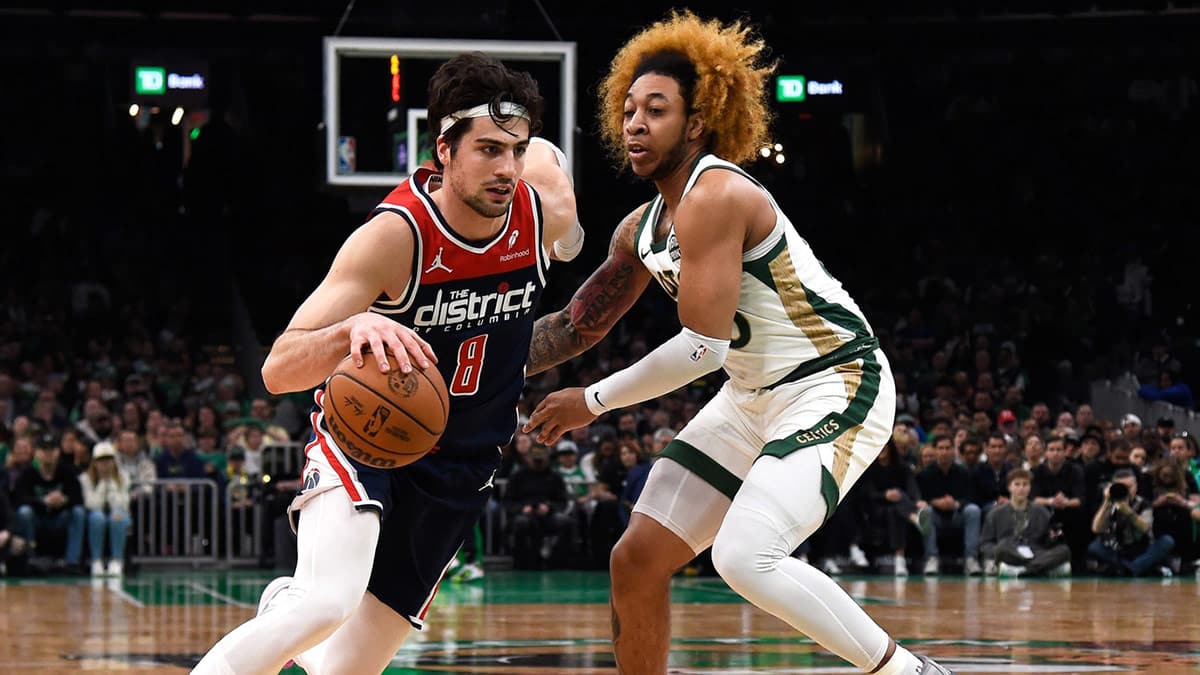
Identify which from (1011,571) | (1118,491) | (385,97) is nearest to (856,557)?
(1011,571)

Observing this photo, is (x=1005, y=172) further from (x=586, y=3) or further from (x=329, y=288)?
(x=329, y=288)

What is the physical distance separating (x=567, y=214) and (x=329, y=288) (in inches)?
39.1

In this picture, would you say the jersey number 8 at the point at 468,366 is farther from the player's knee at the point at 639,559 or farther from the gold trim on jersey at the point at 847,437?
the gold trim on jersey at the point at 847,437

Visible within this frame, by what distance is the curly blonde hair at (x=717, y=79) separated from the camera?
548 cm

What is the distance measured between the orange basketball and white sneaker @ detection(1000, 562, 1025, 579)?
459 inches

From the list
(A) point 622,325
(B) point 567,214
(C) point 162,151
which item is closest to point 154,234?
(C) point 162,151

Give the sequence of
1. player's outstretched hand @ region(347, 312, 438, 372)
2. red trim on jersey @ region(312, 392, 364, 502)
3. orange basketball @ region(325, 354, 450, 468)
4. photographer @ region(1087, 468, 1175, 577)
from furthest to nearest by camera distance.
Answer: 1. photographer @ region(1087, 468, 1175, 577)
2. red trim on jersey @ region(312, 392, 364, 502)
3. orange basketball @ region(325, 354, 450, 468)
4. player's outstretched hand @ region(347, 312, 438, 372)

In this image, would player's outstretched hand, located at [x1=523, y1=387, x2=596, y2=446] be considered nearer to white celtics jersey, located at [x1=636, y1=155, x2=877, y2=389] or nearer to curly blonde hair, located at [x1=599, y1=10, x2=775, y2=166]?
white celtics jersey, located at [x1=636, y1=155, x2=877, y2=389]

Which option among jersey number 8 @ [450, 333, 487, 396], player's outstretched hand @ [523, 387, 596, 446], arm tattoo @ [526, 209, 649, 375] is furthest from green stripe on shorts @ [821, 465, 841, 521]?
jersey number 8 @ [450, 333, 487, 396]

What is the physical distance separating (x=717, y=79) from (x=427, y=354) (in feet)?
5.08

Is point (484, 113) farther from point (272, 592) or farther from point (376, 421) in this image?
point (272, 592)

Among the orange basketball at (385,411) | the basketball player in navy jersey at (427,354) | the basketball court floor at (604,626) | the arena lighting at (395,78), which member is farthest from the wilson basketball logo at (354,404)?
the arena lighting at (395,78)

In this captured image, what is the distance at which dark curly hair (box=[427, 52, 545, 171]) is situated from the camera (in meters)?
4.97

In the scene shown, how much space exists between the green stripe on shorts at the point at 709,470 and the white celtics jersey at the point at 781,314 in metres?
0.27
